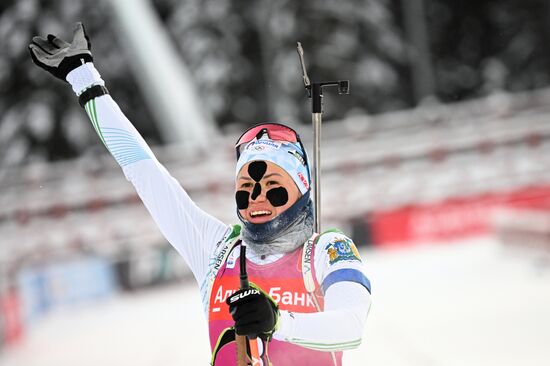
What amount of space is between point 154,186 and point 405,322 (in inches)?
232

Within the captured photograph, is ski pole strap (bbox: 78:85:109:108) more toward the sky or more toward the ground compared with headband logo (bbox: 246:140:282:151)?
more toward the sky

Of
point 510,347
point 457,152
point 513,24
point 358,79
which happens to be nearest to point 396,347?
point 510,347

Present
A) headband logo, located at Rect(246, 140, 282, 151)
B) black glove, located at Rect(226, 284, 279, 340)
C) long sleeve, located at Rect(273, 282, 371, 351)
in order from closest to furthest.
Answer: black glove, located at Rect(226, 284, 279, 340)
long sleeve, located at Rect(273, 282, 371, 351)
headband logo, located at Rect(246, 140, 282, 151)

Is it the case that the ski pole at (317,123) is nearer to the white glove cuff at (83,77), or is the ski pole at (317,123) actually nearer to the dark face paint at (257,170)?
the dark face paint at (257,170)

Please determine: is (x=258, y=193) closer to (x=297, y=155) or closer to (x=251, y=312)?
(x=297, y=155)

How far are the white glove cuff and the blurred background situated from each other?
4399 mm

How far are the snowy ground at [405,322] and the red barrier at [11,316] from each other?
0.15m

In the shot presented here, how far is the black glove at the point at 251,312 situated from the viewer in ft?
7.73

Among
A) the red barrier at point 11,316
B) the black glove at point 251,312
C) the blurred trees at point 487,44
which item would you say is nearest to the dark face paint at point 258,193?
the black glove at point 251,312

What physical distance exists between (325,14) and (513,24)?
7.21 metres

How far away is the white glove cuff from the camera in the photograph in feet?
10.3

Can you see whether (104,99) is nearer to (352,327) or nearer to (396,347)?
(352,327)

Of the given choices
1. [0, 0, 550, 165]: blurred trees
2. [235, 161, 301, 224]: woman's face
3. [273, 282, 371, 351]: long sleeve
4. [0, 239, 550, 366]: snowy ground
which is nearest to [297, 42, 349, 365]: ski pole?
[235, 161, 301, 224]: woman's face

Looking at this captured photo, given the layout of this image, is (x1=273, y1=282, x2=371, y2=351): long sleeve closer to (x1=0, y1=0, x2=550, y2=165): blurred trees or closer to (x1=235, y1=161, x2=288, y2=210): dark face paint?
(x1=235, y1=161, x2=288, y2=210): dark face paint
